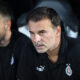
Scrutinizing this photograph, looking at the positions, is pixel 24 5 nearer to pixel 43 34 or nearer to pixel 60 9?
pixel 60 9

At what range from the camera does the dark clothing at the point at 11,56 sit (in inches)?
75.0

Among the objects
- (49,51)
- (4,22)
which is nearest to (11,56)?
(4,22)

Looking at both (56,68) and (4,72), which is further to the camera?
(4,72)

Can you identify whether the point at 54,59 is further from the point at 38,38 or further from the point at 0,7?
the point at 0,7

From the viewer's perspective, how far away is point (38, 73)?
1.71 m

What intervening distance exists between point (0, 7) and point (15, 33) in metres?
0.33

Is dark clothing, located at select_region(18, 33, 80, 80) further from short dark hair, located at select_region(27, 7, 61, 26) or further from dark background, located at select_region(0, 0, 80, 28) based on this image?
dark background, located at select_region(0, 0, 80, 28)

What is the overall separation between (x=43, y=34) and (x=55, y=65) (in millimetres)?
262

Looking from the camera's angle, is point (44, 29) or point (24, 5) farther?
point (24, 5)

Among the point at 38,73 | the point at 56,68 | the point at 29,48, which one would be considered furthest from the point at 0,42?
the point at 56,68

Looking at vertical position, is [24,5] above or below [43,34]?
above

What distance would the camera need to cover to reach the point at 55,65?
5.30 ft

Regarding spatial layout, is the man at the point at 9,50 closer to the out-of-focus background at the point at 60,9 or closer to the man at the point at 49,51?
the man at the point at 49,51

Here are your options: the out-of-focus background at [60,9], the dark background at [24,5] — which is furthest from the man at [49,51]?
the dark background at [24,5]
